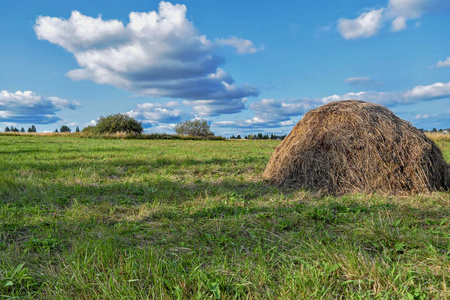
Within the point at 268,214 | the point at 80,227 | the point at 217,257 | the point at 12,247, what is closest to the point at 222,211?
the point at 268,214

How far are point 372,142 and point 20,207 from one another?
8.64 metres

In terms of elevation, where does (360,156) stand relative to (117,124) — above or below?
below

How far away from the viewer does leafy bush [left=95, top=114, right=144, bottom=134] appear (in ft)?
188

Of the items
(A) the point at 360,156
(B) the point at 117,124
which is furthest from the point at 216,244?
(B) the point at 117,124

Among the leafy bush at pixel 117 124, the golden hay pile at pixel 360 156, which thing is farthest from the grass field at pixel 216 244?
Answer: the leafy bush at pixel 117 124

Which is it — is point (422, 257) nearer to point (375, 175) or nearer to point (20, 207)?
point (375, 175)

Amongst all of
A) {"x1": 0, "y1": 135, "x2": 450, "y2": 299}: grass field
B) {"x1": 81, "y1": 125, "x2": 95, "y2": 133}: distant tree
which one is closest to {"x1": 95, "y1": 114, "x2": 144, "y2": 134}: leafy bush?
{"x1": 81, "y1": 125, "x2": 95, "y2": 133}: distant tree

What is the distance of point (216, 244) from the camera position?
4.01 metres

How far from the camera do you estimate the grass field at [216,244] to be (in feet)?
9.28

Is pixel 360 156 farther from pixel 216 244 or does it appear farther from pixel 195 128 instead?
pixel 195 128

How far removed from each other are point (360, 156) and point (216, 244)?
5245 millimetres

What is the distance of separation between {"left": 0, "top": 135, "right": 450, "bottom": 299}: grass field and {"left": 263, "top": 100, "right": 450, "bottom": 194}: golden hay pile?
629 mm

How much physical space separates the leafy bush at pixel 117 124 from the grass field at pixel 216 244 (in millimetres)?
52996

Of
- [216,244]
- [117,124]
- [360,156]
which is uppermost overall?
[117,124]
